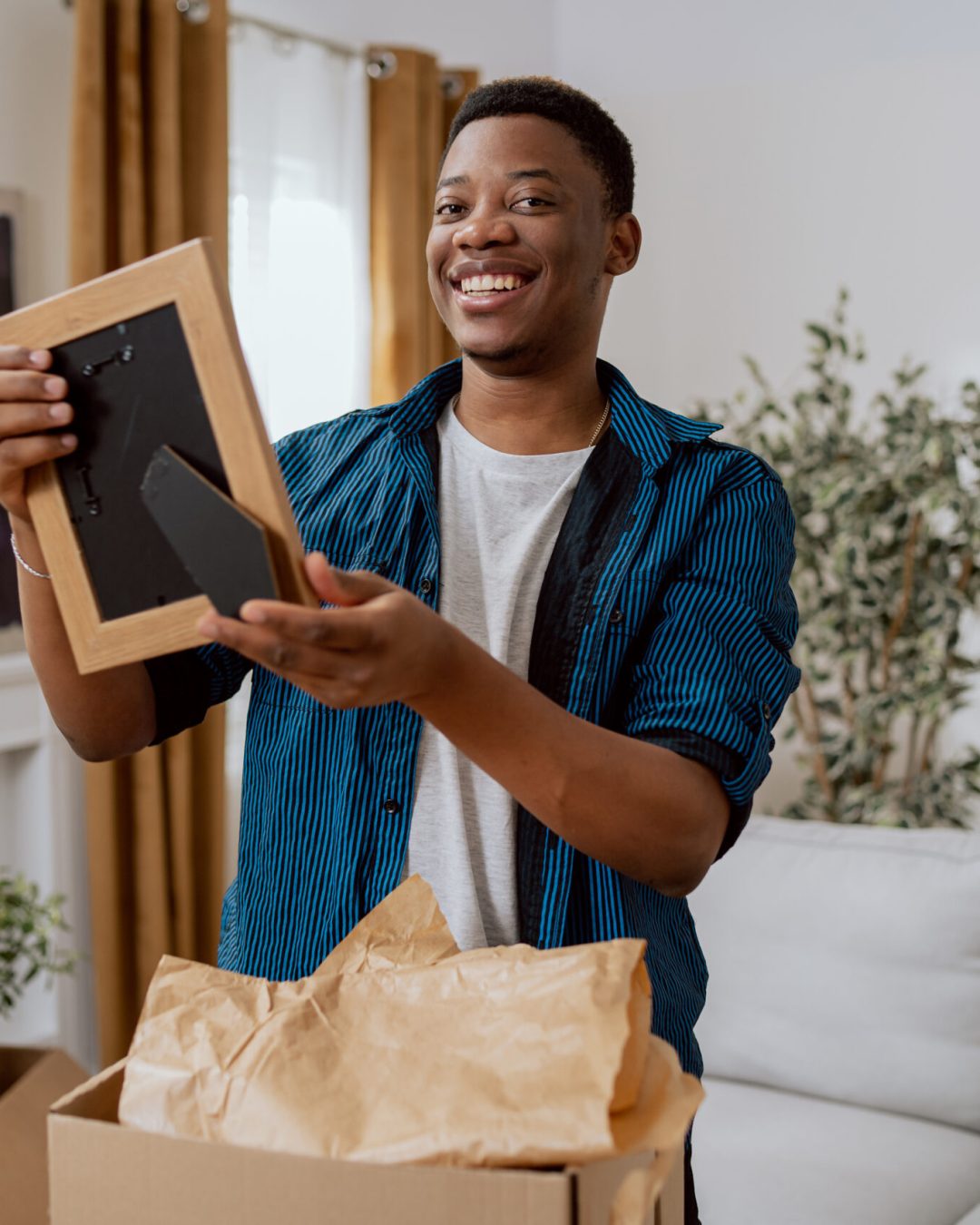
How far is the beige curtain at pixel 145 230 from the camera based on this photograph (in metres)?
2.63

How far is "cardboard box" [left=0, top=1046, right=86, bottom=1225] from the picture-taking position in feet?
5.93

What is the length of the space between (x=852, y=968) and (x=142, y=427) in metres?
1.61

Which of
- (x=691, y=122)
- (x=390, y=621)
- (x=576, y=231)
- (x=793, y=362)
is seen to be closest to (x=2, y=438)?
(x=390, y=621)

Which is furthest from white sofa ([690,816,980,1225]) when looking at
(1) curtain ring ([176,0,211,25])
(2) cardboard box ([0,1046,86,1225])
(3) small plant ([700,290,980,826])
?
(1) curtain ring ([176,0,211,25])

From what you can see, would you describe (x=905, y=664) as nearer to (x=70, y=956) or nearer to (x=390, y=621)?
(x=70, y=956)

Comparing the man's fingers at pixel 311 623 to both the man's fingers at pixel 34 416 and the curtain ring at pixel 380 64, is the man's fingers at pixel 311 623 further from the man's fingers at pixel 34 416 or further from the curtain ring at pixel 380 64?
the curtain ring at pixel 380 64

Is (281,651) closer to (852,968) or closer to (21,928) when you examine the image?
(852,968)

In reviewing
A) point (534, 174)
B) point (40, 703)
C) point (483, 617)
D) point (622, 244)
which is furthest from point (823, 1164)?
point (40, 703)

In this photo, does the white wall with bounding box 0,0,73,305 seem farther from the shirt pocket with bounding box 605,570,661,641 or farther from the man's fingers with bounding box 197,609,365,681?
the man's fingers with bounding box 197,609,365,681

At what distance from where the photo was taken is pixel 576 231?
107 centimetres

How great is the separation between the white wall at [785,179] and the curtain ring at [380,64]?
26.6 inches

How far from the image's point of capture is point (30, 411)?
79 centimetres

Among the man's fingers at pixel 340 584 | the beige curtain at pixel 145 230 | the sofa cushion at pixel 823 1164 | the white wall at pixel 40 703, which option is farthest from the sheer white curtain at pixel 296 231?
the man's fingers at pixel 340 584

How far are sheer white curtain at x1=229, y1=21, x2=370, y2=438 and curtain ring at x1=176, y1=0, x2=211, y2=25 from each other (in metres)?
0.23
